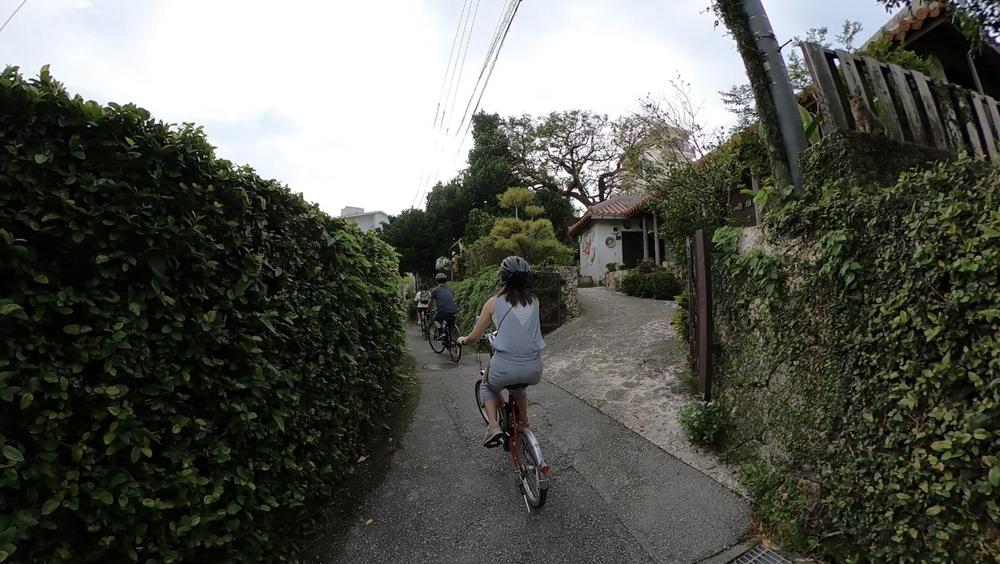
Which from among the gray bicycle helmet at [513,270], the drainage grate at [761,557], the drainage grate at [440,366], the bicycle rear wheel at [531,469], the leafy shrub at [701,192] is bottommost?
the drainage grate at [761,557]

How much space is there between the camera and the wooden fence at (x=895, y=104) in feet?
10.8

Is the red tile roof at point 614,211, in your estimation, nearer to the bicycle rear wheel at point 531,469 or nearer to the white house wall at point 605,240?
the white house wall at point 605,240

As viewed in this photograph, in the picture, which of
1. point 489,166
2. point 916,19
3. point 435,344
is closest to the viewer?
point 916,19

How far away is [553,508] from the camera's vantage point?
128 inches

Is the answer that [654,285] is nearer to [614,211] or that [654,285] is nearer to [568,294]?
[568,294]

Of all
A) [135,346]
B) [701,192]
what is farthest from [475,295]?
[135,346]

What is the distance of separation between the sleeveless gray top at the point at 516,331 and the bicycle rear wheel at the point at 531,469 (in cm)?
59

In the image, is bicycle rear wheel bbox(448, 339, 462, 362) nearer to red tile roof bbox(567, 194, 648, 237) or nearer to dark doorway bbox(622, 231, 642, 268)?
red tile roof bbox(567, 194, 648, 237)

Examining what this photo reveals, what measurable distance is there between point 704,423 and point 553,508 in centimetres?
163

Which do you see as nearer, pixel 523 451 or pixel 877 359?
pixel 877 359

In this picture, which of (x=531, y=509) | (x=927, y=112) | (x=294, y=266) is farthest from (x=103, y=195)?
(x=927, y=112)

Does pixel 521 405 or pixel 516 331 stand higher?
pixel 516 331

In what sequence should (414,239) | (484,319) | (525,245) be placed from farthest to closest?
(414,239) → (525,245) → (484,319)

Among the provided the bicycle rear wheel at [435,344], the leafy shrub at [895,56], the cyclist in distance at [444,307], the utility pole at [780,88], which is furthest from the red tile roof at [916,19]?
the bicycle rear wheel at [435,344]
